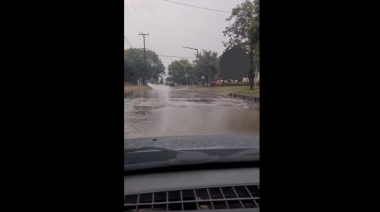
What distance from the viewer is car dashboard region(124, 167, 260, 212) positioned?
2633mm

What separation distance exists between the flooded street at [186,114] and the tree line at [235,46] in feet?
1.74

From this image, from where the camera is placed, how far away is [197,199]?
2.76 m

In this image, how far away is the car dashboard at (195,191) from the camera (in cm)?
263

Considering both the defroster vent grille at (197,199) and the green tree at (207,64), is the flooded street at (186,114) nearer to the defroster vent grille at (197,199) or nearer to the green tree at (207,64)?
the green tree at (207,64)

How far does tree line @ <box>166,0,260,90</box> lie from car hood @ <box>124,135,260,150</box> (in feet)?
2.57

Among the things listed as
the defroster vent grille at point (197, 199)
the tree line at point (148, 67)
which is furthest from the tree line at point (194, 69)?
the defroster vent grille at point (197, 199)

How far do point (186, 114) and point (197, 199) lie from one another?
15.0 feet

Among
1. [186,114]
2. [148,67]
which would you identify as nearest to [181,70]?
[148,67]

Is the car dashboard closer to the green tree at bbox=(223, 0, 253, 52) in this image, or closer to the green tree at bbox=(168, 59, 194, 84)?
the green tree at bbox=(223, 0, 253, 52)

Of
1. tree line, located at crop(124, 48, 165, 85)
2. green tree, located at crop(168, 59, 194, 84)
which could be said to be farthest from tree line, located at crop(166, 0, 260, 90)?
tree line, located at crop(124, 48, 165, 85)
